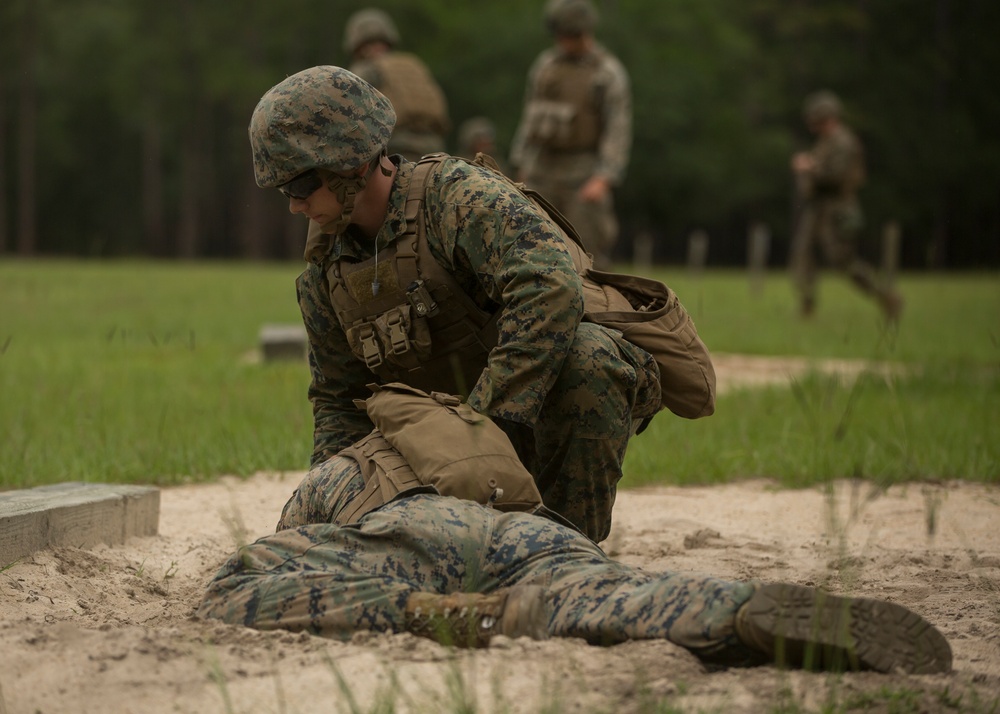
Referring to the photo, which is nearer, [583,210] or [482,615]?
[482,615]

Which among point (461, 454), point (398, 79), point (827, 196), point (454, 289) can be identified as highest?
point (398, 79)

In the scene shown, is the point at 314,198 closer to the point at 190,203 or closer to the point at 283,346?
the point at 283,346

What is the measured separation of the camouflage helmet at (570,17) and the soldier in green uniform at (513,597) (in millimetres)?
6328

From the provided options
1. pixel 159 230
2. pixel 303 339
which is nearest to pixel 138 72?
pixel 159 230

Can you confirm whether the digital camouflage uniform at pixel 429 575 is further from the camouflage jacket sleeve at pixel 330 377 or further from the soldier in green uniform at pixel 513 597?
the camouflage jacket sleeve at pixel 330 377

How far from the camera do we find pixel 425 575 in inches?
116

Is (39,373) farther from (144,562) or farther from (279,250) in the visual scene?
(279,250)

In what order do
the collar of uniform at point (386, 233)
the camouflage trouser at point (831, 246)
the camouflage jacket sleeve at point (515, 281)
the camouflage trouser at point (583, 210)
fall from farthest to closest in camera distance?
the camouflage trouser at point (831, 246) → the camouflage trouser at point (583, 210) → the collar of uniform at point (386, 233) → the camouflage jacket sleeve at point (515, 281)

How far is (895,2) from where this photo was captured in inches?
1729

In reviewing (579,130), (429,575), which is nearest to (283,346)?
(579,130)

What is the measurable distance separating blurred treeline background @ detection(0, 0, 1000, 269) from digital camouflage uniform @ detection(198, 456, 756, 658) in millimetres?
37785

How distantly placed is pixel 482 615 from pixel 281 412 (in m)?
3.81

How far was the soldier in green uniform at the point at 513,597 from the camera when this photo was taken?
98.5 inches

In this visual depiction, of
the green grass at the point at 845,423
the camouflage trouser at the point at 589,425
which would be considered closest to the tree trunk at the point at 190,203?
the green grass at the point at 845,423
